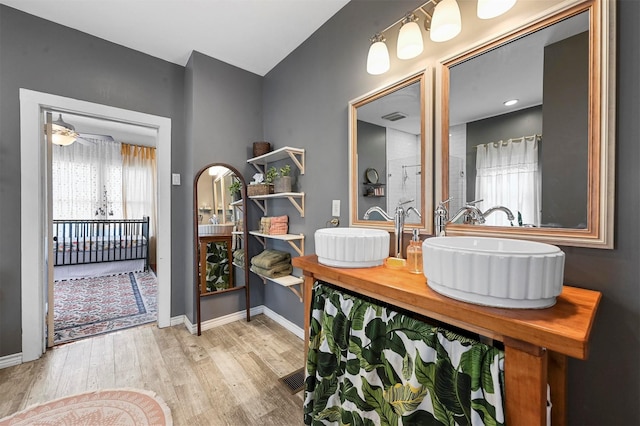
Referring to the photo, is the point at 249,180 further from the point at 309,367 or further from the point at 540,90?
the point at 540,90

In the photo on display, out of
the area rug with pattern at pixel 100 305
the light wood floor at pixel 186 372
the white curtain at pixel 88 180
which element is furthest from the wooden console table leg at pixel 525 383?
the white curtain at pixel 88 180

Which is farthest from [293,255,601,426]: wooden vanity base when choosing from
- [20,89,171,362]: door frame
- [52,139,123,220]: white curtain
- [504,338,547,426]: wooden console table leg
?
[52,139,123,220]: white curtain

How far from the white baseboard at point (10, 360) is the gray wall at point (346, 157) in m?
1.87

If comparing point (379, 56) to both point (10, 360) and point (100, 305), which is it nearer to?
point (10, 360)

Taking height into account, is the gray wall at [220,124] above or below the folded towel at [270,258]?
above

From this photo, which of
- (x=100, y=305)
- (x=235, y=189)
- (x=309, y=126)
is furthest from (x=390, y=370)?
(x=100, y=305)

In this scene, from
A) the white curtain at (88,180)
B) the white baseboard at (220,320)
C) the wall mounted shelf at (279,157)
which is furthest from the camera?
the white curtain at (88,180)

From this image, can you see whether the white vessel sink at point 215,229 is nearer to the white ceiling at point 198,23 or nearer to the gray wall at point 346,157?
the gray wall at point 346,157

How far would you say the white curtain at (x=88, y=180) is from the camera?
4.97m

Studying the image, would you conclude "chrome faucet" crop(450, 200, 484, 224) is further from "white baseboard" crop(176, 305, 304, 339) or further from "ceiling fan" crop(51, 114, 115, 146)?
"ceiling fan" crop(51, 114, 115, 146)

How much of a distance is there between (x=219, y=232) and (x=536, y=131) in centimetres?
247

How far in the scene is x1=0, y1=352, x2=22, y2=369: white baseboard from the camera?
188 centimetres

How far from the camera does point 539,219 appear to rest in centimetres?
100

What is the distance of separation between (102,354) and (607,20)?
11.1ft
